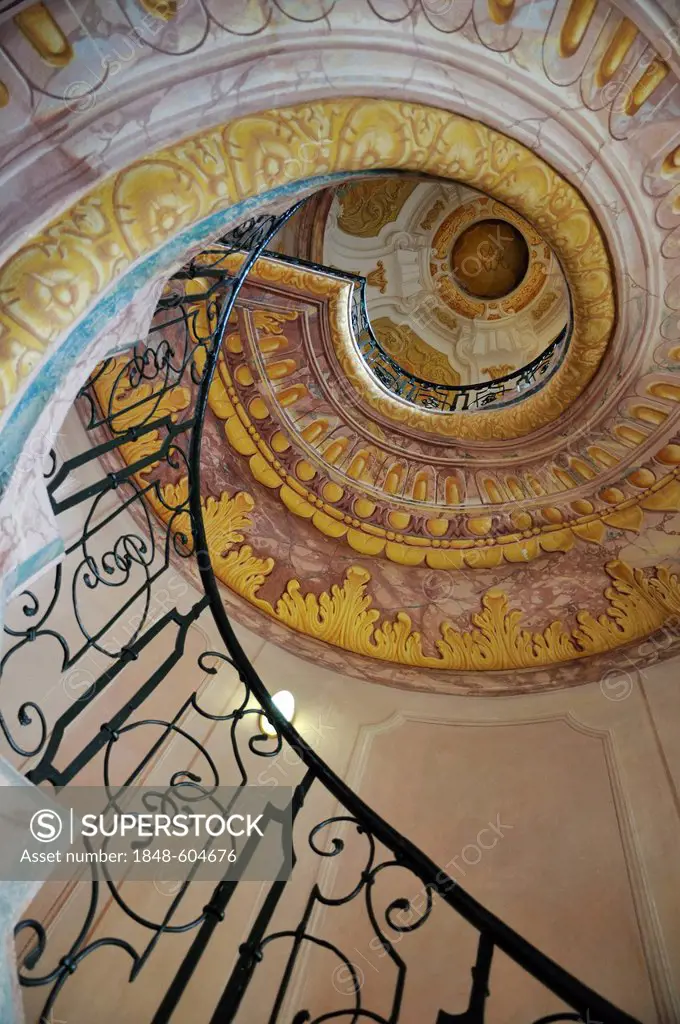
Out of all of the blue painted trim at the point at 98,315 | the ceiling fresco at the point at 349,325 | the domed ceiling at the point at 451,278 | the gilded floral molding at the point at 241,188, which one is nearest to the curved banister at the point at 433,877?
the blue painted trim at the point at 98,315

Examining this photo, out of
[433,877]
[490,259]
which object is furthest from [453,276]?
[433,877]

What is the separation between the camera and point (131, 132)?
70.5 inches

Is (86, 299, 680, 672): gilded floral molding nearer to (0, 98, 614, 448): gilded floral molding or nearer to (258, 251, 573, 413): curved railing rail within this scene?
(258, 251, 573, 413): curved railing rail

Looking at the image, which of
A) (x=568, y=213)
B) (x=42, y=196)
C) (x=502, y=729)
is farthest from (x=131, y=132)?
(x=502, y=729)

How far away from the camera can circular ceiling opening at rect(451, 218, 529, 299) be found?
960 cm

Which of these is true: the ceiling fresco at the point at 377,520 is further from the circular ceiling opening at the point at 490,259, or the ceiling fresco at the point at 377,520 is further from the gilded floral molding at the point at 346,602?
the circular ceiling opening at the point at 490,259

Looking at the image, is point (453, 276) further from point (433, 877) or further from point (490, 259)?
point (433, 877)

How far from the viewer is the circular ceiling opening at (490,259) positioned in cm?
960

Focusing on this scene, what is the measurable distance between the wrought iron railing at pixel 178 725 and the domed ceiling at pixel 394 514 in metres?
0.44

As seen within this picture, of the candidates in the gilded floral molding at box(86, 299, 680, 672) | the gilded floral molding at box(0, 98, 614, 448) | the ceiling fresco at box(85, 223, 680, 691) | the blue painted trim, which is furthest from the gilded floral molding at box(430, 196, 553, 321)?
the blue painted trim

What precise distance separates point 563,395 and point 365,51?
2560mm

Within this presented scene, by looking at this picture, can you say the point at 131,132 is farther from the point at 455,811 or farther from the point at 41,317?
the point at 455,811

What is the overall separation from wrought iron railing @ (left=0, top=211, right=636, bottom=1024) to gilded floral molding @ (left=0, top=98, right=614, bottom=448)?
574 mm

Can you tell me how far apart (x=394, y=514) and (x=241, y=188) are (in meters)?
2.95
